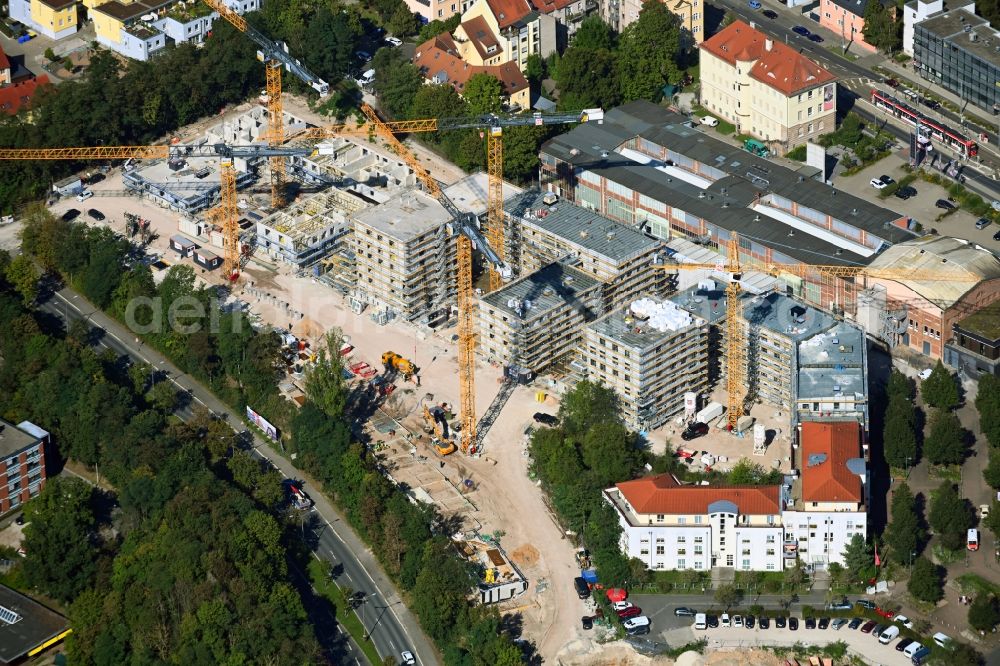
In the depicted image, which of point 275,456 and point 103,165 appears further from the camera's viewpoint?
point 103,165

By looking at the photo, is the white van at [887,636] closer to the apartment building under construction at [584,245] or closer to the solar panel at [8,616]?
the apartment building under construction at [584,245]

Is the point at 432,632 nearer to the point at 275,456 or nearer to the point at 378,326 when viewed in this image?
the point at 275,456

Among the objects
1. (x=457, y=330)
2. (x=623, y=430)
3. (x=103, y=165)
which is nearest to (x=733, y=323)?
(x=623, y=430)

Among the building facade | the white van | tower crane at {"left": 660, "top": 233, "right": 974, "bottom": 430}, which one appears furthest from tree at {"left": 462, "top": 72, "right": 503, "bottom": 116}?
the white van

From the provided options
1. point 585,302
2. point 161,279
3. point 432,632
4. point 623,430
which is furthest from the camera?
point 161,279

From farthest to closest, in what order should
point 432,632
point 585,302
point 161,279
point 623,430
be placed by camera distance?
point 161,279 → point 585,302 → point 623,430 → point 432,632

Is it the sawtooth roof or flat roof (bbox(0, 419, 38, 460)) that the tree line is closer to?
flat roof (bbox(0, 419, 38, 460))
